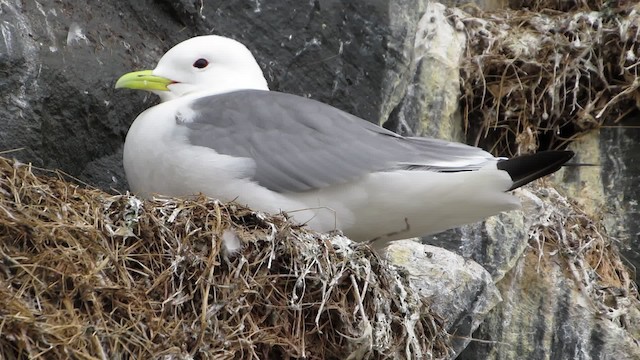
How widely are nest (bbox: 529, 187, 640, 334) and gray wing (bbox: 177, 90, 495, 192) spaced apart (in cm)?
122

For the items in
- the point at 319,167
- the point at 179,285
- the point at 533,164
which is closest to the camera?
the point at 179,285

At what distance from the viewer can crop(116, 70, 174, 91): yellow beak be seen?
442 cm

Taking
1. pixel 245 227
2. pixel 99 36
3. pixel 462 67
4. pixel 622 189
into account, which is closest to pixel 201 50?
pixel 99 36

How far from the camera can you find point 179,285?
373 cm

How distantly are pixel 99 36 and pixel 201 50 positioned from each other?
0.43 metres

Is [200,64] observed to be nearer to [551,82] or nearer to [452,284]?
[452,284]

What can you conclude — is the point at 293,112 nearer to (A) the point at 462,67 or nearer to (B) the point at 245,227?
(B) the point at 245,227

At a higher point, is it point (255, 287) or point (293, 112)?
point (293, 112)

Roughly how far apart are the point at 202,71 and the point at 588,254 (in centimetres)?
183

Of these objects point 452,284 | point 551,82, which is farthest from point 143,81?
point 551,82

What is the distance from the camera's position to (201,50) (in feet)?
15.2

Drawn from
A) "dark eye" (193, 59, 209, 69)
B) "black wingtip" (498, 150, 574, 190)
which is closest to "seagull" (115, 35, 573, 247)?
"black wingtip" (498, 150, 574, 190)

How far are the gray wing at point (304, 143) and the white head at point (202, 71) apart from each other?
0.24 meters

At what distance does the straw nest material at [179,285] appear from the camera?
3523mm
